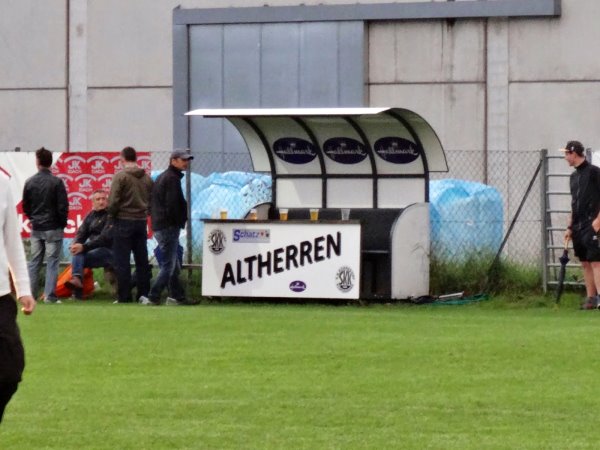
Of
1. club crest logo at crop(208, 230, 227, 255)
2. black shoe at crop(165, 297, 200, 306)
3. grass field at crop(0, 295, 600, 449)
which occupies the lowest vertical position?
grass field at crop(0, 295, 600, 449)

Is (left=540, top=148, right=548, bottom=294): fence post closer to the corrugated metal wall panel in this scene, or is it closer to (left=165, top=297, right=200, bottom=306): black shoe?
(left=165, top=297, right=200, bottom=306): black shoe

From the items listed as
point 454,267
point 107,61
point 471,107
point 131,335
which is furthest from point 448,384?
point 107,61

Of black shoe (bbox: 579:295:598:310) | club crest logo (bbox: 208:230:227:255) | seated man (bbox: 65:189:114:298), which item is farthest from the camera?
seated man (bbox: 65:189:114:298)

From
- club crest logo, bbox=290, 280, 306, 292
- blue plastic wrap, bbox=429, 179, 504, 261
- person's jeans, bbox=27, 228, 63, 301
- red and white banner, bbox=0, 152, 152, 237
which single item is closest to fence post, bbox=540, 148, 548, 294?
blue plastic wrap, bbox=429, 179, 504, 261

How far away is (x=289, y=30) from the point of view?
29984 mm

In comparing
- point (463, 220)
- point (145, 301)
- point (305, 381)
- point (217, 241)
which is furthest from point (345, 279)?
point (305, 381)

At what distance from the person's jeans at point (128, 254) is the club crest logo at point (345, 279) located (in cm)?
247

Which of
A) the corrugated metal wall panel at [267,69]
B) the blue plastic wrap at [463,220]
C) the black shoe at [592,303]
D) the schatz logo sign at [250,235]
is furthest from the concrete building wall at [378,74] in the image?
the black shoe at [592,303]

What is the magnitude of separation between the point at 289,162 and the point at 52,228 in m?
3.14

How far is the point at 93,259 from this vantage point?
67.6ft

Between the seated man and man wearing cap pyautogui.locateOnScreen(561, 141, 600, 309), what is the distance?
5.89m

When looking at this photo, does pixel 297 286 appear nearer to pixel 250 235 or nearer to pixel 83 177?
pixel 250 235

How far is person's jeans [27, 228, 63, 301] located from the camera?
65.9 feet

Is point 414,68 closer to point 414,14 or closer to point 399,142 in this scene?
point 414,14
